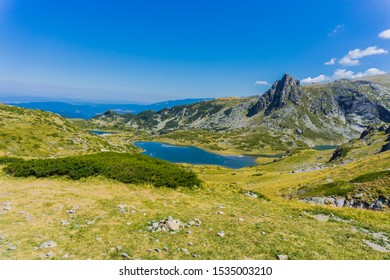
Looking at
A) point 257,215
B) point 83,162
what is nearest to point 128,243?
point 257,215

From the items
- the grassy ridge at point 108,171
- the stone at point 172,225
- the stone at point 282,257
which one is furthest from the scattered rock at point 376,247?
the grassy ridge at point 108,171

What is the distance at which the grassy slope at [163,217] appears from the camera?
44.2ft

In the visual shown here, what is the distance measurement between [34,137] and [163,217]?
66.7 m

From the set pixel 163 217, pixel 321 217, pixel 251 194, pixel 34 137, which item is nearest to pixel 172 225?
pixel 163 217

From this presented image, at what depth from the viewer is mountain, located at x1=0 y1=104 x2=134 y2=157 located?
6071cm

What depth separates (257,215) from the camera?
821 inches

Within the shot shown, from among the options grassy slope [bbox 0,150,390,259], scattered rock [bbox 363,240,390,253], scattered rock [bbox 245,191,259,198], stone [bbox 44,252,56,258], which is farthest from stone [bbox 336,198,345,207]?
A: stone [bbox 44,252,56,258]

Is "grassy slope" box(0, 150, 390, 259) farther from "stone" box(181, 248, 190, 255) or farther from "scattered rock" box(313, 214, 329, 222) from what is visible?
"scattered rock" box(313, 214, 329, 222)

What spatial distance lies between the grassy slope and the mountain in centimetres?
4059

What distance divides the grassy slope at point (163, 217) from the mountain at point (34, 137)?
40.6 meters

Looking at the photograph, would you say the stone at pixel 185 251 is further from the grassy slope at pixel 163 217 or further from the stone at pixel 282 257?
the stone at pixel 282 257
